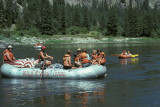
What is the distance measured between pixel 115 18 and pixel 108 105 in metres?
A: 97.3

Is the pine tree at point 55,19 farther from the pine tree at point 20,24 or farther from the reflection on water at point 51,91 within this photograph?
the reflection on water at point 51,91

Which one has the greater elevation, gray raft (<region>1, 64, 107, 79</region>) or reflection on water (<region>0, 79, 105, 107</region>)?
gray raft (<region>1, 64, 107, 79</region>)

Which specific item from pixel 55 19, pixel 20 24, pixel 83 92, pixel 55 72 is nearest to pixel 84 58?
pixel 55 72

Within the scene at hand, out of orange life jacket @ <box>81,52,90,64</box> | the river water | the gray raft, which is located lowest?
the river water

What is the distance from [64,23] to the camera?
332ft

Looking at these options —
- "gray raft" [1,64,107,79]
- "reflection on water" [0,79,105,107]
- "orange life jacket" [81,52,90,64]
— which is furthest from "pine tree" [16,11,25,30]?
"reflection on water" [0,79,105,107]

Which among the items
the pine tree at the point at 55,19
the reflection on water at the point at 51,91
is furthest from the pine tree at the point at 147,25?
the reflection on water at the point at 51,91

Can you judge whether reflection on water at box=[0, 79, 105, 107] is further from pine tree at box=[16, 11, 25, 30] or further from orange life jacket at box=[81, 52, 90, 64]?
pine tree at box=[16, 11, 25, 30]

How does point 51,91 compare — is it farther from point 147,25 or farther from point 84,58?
point 147,25

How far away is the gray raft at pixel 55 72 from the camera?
56.8 ft

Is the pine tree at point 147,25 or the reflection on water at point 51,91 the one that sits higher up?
the pine tree at point 147,25

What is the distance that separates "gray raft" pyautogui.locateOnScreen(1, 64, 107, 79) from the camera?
17.3 m

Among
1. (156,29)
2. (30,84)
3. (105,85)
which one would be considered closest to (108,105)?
(105,85)

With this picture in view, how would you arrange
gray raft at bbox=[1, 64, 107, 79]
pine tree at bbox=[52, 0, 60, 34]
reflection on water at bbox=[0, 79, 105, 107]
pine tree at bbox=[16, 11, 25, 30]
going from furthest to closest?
pine tree at bbox=[16, 11, 25, 30] → pine tree at bbox=[52, 0, 60, 34] → gray raft at bbox=[1, 64, 107, 79] → reflection on water at bbox=[0, 79, 105, 107]
